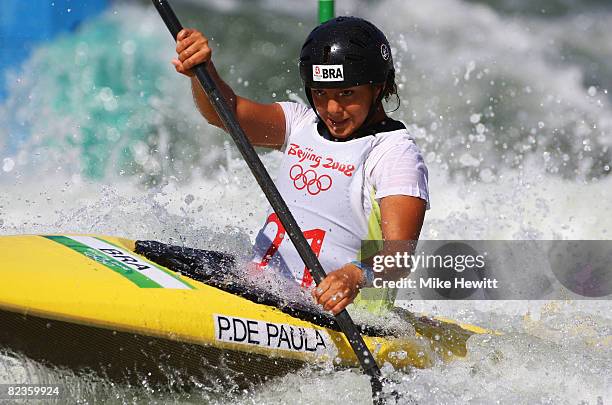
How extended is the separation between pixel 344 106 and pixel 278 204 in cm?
44

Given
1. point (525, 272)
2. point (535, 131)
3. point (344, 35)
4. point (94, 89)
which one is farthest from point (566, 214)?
point (344, 35)

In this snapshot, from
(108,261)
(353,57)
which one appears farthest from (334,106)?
(108,261)

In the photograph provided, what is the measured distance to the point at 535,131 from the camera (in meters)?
6.69

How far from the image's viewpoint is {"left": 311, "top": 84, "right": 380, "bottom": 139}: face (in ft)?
11.1

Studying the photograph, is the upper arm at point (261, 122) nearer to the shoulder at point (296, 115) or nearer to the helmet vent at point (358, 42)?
the shoulder at point (296, 115)

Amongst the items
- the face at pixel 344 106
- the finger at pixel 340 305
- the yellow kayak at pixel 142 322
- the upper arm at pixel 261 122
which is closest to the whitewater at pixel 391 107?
the upper arm at pixel 261 122

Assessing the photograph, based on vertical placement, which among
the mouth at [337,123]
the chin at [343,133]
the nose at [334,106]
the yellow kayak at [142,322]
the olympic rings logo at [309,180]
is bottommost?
the yellow kayak at [142,322]

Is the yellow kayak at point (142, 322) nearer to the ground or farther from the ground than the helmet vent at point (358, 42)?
nearer to the ground

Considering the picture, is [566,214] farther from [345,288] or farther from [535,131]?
[345,288]

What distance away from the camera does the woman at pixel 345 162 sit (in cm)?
328

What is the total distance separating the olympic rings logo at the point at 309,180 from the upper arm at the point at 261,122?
218 millimetres

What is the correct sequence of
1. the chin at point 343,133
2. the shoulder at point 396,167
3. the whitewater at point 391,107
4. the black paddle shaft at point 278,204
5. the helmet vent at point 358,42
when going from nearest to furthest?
the black paddle shaft at point 278,204
the shoulder at point 396,167
the helmet vent at point 358,42
the chin at point 343,133
the whitewater at point 391,107

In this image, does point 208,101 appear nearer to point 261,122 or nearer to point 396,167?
point 261,122

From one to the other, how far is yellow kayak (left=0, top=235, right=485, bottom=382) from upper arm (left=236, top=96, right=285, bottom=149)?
0.68 metres
